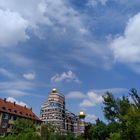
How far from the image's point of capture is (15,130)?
8175 cm

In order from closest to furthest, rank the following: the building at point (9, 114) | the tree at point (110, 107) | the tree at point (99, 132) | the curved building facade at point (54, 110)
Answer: the tree at point (110, 107) < the tree at point (99, 132) < the building at point (9, 114) < the curved building facade at point (54, 110)

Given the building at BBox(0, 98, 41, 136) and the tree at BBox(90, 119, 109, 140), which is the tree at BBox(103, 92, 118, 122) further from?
the building at BBox(0, 98, 41, 136)

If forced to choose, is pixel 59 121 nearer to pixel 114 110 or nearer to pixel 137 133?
pixel 114 110

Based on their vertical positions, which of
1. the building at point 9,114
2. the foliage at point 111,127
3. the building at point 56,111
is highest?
the building at point 56,111

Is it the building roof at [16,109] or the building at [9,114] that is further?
the building roof at [16,109]

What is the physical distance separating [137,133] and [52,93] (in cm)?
12473

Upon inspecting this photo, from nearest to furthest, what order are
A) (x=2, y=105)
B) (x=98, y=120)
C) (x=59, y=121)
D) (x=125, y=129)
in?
(x=125, y=129) → (x=98, y=120) → (x=2, y=105) → (x=59, y=121)

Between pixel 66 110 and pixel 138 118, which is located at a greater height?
pixel 66 110

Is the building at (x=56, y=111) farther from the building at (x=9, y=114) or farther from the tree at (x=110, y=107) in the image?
the tree at (x=110, y=107)

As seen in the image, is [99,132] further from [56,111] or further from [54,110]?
[56,111]

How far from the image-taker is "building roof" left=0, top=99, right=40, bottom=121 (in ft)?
329

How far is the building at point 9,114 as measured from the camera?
9606cm

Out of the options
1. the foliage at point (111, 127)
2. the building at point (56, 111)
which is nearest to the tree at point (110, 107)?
the foliage at point (111, 127)

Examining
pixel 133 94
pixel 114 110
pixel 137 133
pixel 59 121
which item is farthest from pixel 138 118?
pixel 59 121
